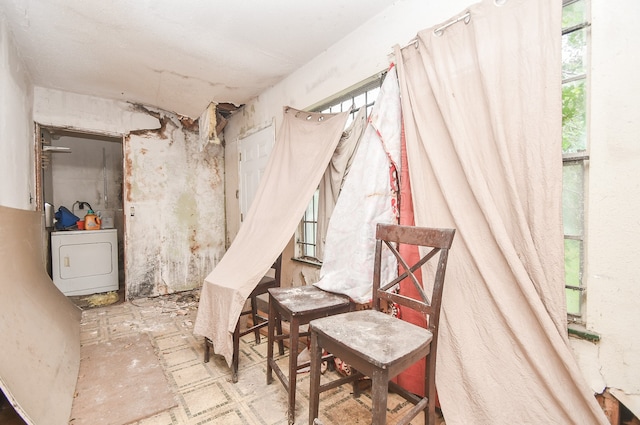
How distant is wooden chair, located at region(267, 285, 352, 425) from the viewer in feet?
4.96

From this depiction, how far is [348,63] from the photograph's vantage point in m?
2.27

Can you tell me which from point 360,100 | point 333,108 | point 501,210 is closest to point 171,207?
point 333,108

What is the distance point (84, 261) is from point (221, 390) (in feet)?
10.8

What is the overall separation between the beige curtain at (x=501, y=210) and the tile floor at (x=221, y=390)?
535mm

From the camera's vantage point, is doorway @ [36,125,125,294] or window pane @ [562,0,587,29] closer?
window pane @ [562,0,587,29]

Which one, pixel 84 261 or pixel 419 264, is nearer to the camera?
pixel 419 264

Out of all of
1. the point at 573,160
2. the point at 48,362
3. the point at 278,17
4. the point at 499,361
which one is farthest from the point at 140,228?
the point at 573,160

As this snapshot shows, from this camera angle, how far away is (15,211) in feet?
6.90

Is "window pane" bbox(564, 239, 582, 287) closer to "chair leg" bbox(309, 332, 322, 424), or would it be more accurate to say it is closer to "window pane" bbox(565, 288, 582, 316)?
"window pane" bbox(565, 288, 582, 316)

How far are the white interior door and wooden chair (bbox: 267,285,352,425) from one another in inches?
72.4

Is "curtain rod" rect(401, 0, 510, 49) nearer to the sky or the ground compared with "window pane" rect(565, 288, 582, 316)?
nearer to the sky

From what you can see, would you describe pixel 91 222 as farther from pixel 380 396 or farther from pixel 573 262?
pixel 573 262

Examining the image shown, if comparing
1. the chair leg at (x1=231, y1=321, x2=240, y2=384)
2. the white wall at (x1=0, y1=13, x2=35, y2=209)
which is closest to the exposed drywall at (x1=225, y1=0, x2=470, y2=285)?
the chair leg at (x1=231, y1=321, x2=240, y2=384)

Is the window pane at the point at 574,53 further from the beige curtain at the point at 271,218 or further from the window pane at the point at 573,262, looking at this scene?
the beige curtain at the point at 271,218
